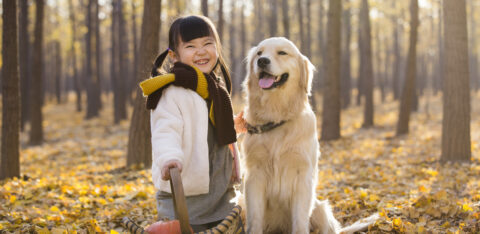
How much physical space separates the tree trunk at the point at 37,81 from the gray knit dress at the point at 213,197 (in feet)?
32.8

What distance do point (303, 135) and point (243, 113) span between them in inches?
25.7

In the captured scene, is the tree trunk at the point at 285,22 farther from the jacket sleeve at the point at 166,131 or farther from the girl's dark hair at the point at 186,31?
the jacket sleeve at the point at 166,131

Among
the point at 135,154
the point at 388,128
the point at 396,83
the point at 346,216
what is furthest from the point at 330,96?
the point at 396,83

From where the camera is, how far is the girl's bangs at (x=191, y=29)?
2762 mm

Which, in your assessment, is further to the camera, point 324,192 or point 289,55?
point 324,192

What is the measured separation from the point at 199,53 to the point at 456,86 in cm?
547

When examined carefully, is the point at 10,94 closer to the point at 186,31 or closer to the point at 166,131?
the point at 186,31

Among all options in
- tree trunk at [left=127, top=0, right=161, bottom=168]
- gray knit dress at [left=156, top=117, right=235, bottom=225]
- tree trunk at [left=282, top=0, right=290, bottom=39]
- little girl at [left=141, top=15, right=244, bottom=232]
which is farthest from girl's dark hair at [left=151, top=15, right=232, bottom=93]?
tree trunk at [left=282, top=0, right=290, bottom=39]

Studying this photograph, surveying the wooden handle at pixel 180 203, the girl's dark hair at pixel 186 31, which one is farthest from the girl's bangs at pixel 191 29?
the wooden handle at pixel 180 203

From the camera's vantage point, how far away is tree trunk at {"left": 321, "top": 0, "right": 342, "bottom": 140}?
10.2 metres

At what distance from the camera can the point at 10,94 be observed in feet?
19.1

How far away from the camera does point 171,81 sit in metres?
2.58

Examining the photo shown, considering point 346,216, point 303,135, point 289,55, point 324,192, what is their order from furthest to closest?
point 324,192
point 346,216
point 289,55
point 303,135

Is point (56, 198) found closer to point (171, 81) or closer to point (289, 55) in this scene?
point (171, 81)
